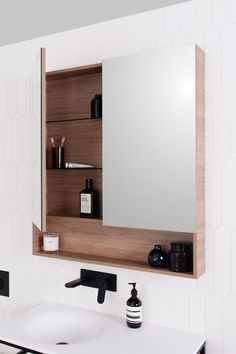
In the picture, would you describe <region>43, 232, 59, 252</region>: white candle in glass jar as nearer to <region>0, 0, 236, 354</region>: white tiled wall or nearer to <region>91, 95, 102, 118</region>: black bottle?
<region>0, 0, 236, 354</region>: white tiled wall

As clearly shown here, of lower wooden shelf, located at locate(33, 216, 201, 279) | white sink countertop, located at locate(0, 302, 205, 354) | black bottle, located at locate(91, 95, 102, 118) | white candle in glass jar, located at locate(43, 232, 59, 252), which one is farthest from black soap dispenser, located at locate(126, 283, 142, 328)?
black bottle, located at locate(91, 95, 102, 118)

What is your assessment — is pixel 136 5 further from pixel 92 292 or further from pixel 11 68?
pixel 92 292

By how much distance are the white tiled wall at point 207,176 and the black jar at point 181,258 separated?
9 centimetres

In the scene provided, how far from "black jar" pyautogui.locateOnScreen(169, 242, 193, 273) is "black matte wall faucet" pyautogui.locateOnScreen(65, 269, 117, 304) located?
0.39 metres

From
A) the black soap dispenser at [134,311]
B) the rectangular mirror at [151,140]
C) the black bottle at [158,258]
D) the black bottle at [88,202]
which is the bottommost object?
the black soap dispenser at [134,311]

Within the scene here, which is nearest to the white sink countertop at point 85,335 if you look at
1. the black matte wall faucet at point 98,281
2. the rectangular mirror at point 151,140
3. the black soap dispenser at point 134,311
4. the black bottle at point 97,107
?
the black soap dispenser at point 134,311

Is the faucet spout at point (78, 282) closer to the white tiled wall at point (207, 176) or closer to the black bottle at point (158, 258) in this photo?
the white tiled wall at point (207, 176)

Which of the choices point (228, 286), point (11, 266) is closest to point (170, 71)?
point (228, 286)

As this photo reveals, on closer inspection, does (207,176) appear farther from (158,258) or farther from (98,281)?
(98,281)

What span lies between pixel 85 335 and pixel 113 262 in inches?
14.3

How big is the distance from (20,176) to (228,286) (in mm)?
1299

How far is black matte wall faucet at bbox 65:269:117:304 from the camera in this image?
1753 mm

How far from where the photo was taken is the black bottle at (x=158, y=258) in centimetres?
161

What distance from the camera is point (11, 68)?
7.25ft
